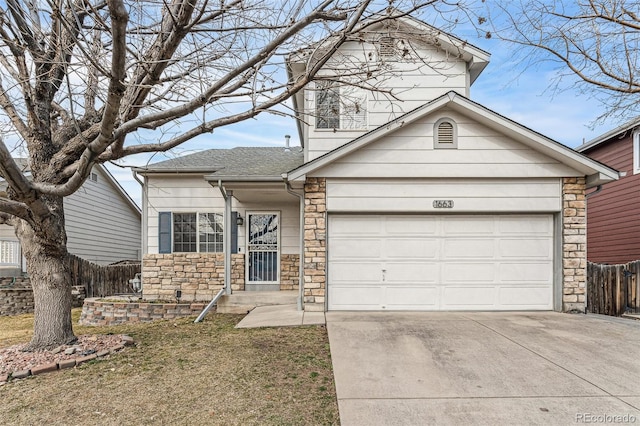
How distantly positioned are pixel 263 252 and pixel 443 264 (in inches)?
191

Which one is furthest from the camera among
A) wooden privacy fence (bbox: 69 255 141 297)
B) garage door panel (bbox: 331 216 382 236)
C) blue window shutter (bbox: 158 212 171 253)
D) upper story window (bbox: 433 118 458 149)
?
wooden privacy fence (bbox: 69 255 141 297)

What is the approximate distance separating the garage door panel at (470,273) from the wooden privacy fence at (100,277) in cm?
1052

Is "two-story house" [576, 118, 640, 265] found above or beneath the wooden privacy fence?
above

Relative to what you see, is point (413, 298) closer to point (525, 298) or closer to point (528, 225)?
point (525, 298)

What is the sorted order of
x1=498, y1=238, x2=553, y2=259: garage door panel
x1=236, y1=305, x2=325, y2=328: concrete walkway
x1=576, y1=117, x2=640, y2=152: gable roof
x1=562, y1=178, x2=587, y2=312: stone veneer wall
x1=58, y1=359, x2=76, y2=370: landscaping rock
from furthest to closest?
x1=576, y1=117, x2=640, y2=152: gable roof → x1=498, y1=238, x2=553, y2=259: garage door panel → x1=562, y1=178, x2=587, y2=312: stone veneer wall → x1=236, y1=305, x2=325, y2=328: concrete walkway → x1=58, y1=359, x2=76, y2=370: landscaping rock

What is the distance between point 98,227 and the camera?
15.6 metres

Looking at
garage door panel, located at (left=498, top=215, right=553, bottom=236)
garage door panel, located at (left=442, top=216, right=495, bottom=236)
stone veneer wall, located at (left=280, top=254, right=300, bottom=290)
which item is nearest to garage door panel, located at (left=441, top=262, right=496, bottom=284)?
garage door panel, located at (left=442, top=216, right=495, bottom=236)

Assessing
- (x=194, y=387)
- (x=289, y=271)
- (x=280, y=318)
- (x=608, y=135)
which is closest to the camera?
(x=194, y=387)

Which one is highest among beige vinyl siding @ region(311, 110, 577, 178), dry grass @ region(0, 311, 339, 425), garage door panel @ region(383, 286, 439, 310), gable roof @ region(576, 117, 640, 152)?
gable roof @ region(576, 117, 640, 152)

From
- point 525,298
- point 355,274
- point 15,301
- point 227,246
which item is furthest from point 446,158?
point 15,301

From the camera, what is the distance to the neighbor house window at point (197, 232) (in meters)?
10.6

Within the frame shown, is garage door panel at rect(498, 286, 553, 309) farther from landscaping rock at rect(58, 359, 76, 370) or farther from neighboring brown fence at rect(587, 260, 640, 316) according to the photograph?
landscaping rock at rect(58, 359, 76, 370)

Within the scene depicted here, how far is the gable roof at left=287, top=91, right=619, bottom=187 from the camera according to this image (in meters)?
7.18

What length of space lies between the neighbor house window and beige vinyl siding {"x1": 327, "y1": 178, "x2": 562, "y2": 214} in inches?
172
